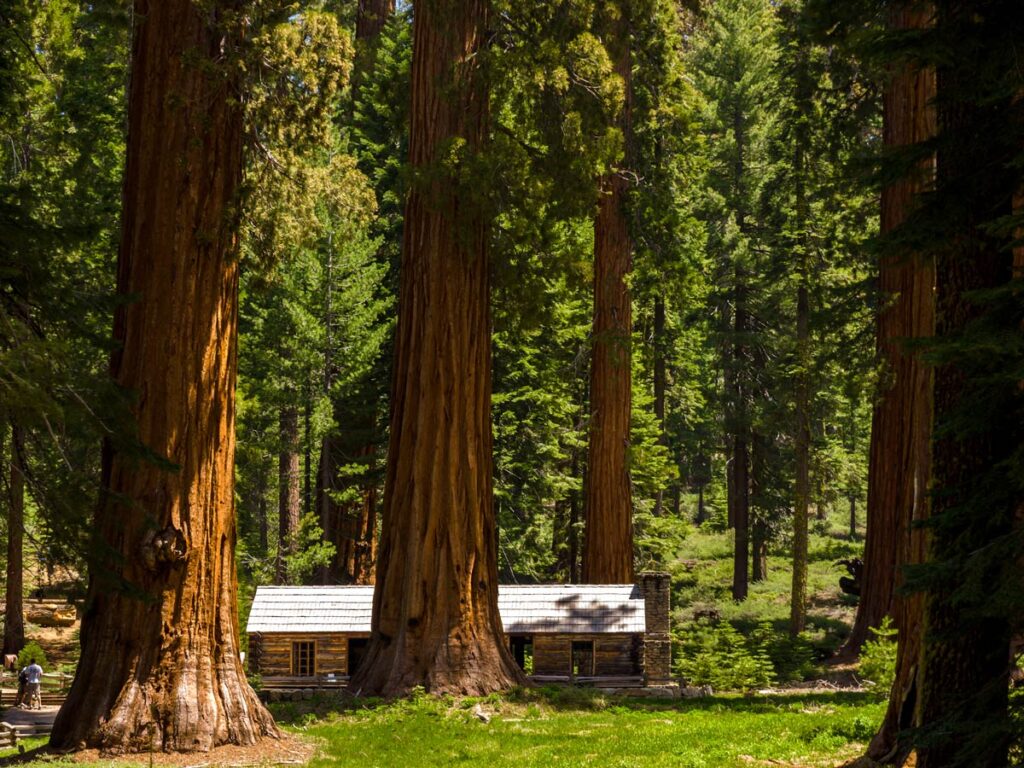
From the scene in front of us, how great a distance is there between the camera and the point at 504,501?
31781mm

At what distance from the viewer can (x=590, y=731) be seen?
48.3 ft

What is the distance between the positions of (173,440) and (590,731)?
606 centimetres

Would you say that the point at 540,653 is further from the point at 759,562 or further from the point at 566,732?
the point at 759,562

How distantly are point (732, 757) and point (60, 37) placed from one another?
16.6m

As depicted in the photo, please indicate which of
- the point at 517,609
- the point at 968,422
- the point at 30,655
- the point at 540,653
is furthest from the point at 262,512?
the point at 968,422

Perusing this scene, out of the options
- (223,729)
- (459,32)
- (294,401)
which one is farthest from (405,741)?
(294,401)

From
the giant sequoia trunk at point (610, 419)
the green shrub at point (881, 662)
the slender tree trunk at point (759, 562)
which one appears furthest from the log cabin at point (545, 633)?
the slender tree trunk at point (759, 562)

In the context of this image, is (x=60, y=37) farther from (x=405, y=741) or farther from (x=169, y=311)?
(x=405, y=741)

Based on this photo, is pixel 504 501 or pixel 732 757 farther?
pixel 504 501

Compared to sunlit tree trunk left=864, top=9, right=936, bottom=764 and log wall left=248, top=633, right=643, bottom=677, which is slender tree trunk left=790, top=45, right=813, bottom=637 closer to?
sunlit tree trunk left=864, top=9, right=936, bottom=764

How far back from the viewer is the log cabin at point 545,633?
21.9m

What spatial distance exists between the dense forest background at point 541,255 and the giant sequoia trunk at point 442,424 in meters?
0.47

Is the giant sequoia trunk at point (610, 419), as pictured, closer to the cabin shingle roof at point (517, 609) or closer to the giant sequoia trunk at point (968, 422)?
the cabin shingle roof at point (517, 609)

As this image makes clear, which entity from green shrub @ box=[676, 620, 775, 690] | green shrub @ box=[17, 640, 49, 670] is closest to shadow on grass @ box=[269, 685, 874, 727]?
green shrub @ box=[676, 620, 775, 690]
